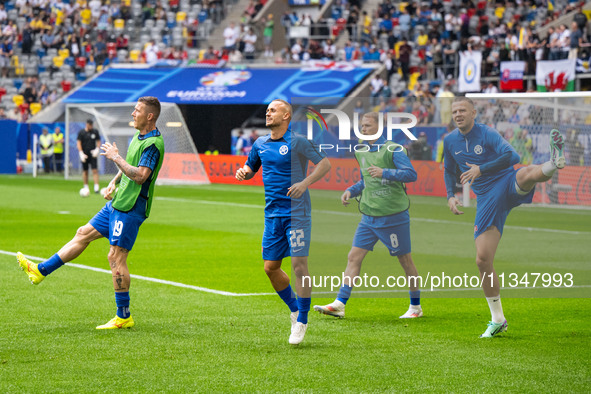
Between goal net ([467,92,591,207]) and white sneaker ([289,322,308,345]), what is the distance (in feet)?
8.68

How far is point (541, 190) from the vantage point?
33.3 feet

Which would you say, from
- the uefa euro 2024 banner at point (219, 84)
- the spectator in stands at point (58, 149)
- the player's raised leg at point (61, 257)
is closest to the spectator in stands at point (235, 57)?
the uefa euro 2024 banner at point (219, 84)

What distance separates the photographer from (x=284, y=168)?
8.16 m

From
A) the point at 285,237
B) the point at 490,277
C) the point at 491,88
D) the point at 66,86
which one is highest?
the point at 285,237

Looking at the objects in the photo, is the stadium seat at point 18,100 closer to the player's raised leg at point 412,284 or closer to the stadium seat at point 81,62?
the stadium seat at point 81,62

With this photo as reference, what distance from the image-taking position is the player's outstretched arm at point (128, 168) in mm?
8461

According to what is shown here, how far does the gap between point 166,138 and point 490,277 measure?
2553 cm

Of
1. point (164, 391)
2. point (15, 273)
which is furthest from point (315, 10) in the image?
point (164, 391)

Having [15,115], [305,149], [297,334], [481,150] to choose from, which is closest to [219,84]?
[15,115]

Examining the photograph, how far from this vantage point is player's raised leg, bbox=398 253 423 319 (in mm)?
9523

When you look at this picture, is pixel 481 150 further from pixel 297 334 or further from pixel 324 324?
pixel 297 334

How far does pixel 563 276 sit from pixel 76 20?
4030 centimetres

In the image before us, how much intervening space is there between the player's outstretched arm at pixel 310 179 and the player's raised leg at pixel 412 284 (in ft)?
5.45

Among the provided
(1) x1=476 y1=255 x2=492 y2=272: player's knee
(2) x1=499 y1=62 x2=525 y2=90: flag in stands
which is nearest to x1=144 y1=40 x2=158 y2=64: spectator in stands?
(2) x1=499 y1=62 x2=525 y2=90: flag in stands
